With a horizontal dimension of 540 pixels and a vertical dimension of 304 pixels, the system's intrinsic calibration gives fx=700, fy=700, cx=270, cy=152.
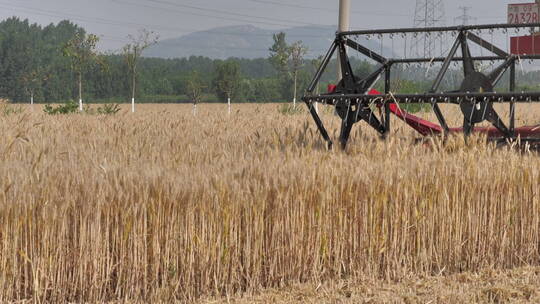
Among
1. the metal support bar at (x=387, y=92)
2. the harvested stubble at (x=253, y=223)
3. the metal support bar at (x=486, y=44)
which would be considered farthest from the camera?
the metal support bar at (x=486, y=44)

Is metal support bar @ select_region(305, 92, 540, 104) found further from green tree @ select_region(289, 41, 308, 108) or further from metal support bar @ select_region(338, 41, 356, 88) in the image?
green tree @ select_region(289, 41, 308, 108)

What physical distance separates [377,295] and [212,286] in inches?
47.3

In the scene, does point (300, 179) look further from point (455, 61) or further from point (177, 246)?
point (455, 61)

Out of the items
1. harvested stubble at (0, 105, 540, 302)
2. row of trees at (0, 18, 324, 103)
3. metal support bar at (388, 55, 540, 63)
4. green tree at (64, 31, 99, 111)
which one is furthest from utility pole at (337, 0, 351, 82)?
row of trees at (0, 18, 324, 103)

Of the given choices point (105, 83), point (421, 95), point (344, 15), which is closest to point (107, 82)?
point (105, 83)

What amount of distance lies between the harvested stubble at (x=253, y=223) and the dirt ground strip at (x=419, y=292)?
152 mm

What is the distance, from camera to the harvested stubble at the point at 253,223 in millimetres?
4660

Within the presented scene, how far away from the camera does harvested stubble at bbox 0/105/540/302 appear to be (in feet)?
15.3

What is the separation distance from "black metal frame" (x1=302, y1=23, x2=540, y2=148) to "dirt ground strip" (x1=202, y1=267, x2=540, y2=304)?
8.90ft

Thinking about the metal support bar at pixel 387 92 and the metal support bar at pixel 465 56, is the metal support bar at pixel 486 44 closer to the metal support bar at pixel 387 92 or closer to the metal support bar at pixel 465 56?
the metal support bar at pixel 465 56

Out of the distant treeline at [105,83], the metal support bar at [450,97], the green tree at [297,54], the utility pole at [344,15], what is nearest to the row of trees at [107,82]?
the distant treeline at [105,83]

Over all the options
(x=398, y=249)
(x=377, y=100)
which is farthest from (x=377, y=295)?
(x=377, y=100)

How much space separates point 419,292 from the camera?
524cm

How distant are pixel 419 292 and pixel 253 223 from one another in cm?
135
